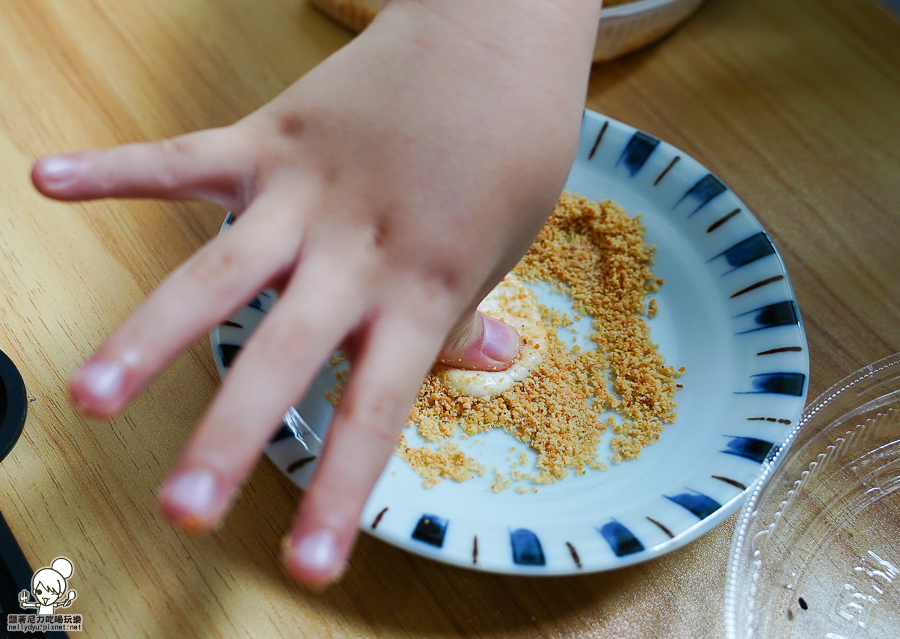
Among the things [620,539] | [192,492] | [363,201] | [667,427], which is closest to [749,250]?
[667,427]

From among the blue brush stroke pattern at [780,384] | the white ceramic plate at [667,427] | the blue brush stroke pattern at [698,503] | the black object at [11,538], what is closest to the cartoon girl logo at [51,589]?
the black object at [11,538]

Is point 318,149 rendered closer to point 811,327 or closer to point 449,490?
point 449,490

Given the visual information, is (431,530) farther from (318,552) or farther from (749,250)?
(749,250)

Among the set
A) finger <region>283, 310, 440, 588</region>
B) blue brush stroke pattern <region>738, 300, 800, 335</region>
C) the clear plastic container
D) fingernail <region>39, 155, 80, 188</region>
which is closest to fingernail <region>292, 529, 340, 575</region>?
finger <region>283, 310, 440, 588</region>

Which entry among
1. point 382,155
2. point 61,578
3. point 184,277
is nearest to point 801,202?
point 382,155

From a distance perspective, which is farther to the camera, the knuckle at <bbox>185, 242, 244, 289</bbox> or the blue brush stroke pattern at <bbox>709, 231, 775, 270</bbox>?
the blue brush stroke pattern at <bbox>709, 231, 775, 270</bbox>

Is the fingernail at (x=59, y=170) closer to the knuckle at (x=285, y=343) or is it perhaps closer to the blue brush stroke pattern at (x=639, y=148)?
the knuckle at (x=285, y=343)

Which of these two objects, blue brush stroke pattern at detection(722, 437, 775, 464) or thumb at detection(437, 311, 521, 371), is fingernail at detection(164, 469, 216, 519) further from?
blue brush stroke pattern at detection(722, 437, 775, 464)

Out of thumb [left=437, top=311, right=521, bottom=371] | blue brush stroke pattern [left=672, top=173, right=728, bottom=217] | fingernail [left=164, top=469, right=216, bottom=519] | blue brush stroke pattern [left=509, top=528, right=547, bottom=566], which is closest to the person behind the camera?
fingernail [left=164, top=469, right=216, bottom=519]
